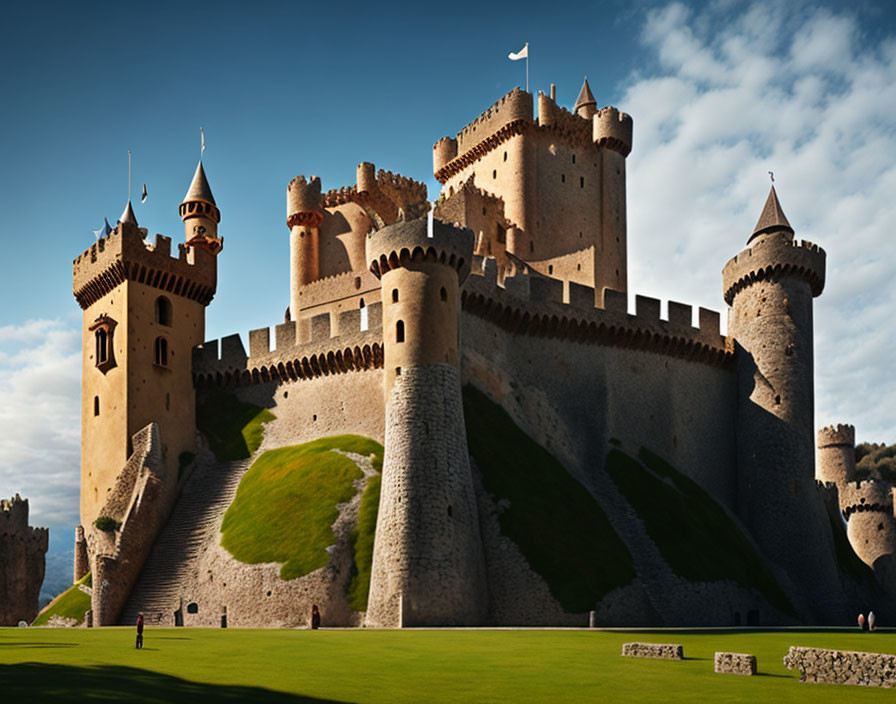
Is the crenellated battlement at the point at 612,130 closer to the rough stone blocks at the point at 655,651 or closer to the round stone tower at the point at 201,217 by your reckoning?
the round stone tower at the point at 201,217

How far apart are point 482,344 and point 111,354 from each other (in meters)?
22.3

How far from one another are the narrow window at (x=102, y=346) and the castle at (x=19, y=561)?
1455 cm

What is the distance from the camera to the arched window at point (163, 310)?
61250 mm

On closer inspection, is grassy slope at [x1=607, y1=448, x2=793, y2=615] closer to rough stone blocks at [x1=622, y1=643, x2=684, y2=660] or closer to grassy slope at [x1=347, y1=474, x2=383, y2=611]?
grassy slope at [x1=347, y1=474, x2=383, y2=611]

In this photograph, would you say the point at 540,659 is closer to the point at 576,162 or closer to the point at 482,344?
the point at 482,344

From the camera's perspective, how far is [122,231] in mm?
59000

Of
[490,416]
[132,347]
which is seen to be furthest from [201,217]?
[490,416]

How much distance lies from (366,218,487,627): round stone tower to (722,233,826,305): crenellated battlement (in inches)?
921

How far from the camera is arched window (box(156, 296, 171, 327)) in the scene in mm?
61250

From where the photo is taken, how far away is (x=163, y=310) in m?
61.7

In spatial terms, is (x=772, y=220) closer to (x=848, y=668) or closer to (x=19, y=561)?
(x=848, y=668)

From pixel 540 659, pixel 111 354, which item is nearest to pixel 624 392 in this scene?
pixel 111 354

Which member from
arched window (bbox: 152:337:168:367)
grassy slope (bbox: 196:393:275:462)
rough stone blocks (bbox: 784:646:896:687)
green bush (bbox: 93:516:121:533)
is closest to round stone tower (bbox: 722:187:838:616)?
grassy slope (bbox: 196:393:275:462)

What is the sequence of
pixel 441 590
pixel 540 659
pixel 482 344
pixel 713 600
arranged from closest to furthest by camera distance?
1. pixel 540 659
2. pixel 441 590
3. pixel 713 600
4. pixel 482 344
